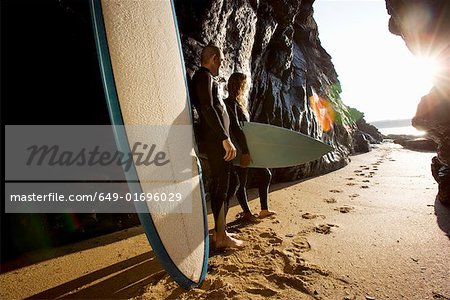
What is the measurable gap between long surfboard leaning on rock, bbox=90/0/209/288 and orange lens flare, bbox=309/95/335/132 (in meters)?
6.29

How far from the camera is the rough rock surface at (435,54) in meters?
2.75

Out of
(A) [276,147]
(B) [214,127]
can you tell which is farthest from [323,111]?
(B) [214,127]

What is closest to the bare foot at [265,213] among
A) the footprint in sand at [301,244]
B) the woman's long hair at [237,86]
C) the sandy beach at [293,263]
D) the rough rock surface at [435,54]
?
the sandy beach at [293,263]

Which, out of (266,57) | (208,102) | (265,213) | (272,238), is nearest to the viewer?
(208,102)

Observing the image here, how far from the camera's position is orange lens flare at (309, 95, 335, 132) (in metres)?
7.76

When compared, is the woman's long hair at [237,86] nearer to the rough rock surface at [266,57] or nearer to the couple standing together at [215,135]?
the couple standing together at [215,135]

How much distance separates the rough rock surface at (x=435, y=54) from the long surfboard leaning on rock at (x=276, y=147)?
3.96 ft

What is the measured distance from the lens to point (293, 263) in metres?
2.00

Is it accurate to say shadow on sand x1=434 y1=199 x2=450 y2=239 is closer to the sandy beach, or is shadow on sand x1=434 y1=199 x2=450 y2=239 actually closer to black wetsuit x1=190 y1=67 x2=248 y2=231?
the sandy beach

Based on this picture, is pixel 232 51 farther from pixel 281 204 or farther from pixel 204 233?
pixel 204 233

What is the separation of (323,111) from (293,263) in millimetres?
7467

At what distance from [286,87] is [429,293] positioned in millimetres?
5774

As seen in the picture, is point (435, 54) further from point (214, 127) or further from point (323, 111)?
point (323, 111)

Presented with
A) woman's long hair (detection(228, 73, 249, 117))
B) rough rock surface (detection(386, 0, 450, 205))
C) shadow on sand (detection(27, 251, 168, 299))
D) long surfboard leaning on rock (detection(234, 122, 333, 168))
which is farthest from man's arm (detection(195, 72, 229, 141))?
rough rock surface (detection(386, 0, 450, 205))
